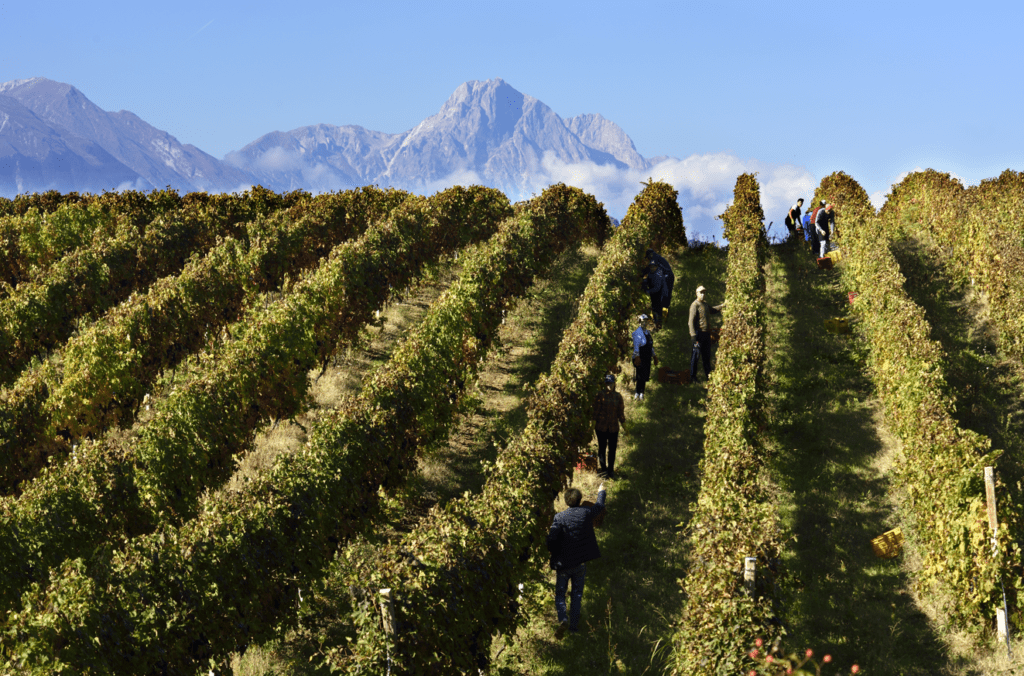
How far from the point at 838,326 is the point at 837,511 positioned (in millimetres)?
7643

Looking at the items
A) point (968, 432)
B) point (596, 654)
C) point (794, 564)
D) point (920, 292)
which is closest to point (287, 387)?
point (596, 654)

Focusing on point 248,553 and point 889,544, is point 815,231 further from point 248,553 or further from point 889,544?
point 248,553

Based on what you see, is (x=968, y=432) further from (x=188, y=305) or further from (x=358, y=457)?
(x=188, y=305)

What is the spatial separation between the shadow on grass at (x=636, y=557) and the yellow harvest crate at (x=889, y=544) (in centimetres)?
257

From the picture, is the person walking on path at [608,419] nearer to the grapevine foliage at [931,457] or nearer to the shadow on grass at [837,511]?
the shadow on grass at [837,511]

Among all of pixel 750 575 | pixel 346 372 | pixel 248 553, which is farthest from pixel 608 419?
pixel 346 372

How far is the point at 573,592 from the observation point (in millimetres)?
8609

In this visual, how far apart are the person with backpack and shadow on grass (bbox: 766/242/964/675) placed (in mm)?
2678

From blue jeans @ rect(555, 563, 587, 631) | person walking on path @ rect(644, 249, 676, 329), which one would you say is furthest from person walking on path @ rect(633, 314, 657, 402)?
blue jeans @ rect(555, 563, 587, 631)

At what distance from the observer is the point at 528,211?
878 inches

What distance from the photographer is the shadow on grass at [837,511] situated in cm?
827

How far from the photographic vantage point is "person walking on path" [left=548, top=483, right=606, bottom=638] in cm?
845

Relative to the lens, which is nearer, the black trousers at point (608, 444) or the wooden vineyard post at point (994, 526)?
the wooden vineyard post at point (994, 526)

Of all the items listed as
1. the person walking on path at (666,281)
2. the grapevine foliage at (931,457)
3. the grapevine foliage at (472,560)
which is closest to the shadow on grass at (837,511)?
the grapevine foliage at (931,457)
